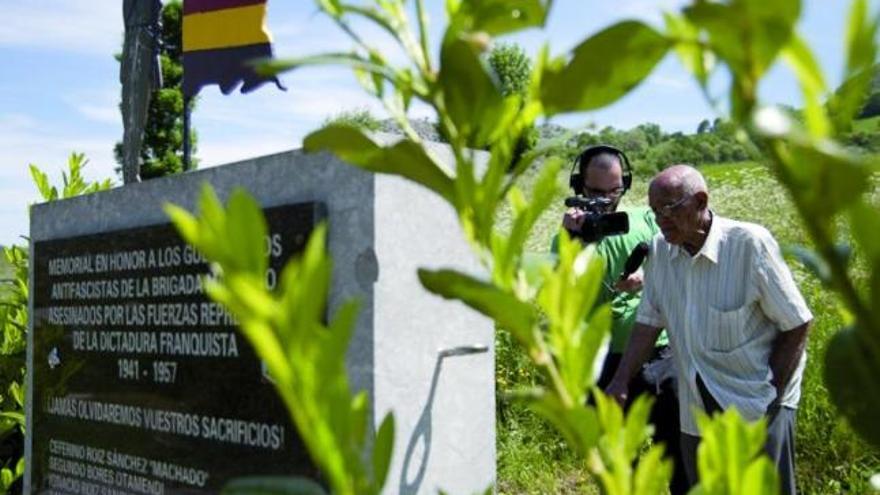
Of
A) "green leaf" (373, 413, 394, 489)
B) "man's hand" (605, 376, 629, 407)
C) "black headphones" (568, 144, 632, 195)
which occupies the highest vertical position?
"black headphones" (568, 144, 632, 195)

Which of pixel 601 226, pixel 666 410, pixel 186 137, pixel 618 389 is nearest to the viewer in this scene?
pixel 618 389

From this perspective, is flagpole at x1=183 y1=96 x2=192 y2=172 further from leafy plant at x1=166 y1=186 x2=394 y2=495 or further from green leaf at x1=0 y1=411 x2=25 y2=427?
leafy plant at x1=166 y1=186 x2=394 y2=495

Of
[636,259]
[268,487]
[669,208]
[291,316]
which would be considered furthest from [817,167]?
[636,259]

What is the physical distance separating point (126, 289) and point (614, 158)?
1.86m

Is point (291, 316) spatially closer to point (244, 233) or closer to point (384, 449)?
point (244, 233)

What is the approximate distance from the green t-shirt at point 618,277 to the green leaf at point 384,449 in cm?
310

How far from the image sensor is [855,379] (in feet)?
1.97

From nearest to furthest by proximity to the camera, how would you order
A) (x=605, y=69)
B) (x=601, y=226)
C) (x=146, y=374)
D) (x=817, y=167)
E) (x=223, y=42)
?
(x=817, y=167) → (x=605, y=69) → (x=146, y=374) → (x=601, y=226) → (x=223, y=42)

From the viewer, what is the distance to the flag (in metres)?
3.50

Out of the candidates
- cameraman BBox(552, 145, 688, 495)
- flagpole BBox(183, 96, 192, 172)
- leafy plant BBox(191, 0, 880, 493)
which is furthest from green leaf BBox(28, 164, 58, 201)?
leafy plant BBox(191, 0, 880, 493)

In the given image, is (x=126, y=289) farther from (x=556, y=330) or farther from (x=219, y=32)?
(x=556, y=330)

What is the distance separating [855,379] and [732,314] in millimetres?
2516

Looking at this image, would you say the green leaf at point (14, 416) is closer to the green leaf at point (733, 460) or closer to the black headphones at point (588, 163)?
the black headphones at point (588, 163)

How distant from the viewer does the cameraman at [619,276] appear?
11.8ft
